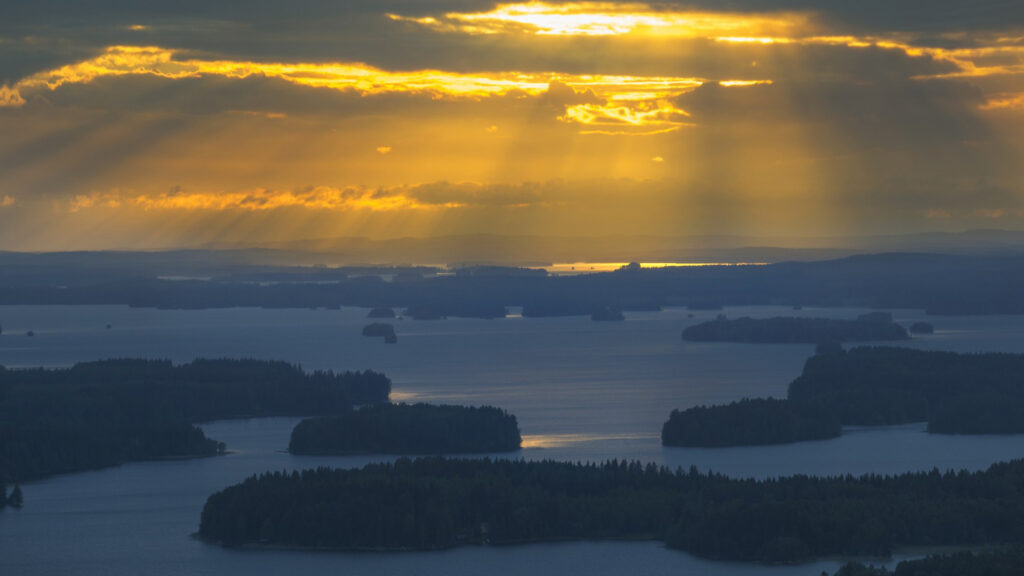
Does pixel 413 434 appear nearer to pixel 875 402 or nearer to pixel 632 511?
pixel 632 511

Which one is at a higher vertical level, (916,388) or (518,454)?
(518,454)

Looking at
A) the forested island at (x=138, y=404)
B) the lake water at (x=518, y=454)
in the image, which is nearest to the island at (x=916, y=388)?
the lake water at (x=518, y=454)

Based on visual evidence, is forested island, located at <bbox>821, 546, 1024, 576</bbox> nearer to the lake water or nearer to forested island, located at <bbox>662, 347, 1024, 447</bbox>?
the lake water

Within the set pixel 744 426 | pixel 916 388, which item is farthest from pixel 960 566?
pixel 916 388

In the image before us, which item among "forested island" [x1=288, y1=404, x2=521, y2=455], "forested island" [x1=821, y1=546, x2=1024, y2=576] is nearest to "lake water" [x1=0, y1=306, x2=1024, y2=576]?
"forested island" [x1=288, y1=404, x2=521, y2=455]

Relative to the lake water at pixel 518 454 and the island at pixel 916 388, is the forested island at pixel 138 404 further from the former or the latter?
the island at pixel 916 388

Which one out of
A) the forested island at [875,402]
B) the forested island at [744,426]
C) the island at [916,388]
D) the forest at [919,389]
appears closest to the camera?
the forested island at [744,426]

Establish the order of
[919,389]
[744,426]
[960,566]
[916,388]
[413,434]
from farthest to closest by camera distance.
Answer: [916,388]
[919,389]
[744,426]
[413,434]
[960,566]
